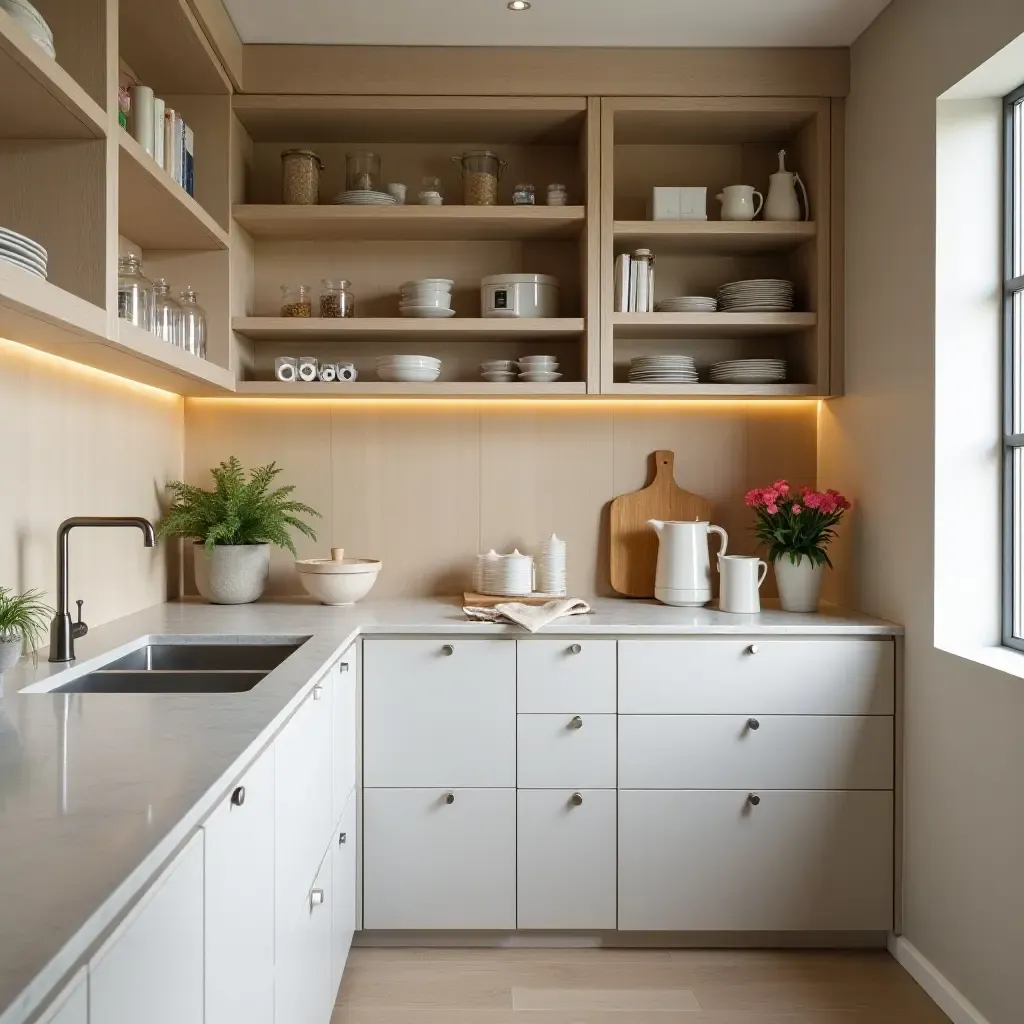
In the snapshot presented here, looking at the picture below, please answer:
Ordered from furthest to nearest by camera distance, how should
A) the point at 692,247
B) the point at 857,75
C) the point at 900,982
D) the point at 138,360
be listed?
1. the point at 692,247
2. the point at 857,75
3. the point at 900,982
4. the point at 138,360

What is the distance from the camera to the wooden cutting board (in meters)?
3.24

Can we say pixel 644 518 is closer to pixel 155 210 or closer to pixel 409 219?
pixel 409 219

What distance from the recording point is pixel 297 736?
1801 mm

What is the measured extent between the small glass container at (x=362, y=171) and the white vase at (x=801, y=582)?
174 centimetres

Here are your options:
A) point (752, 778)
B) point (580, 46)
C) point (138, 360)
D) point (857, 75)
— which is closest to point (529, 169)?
point (580, 46)

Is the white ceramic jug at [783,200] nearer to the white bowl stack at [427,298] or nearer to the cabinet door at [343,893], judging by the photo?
the white bowl stack at [427,298]

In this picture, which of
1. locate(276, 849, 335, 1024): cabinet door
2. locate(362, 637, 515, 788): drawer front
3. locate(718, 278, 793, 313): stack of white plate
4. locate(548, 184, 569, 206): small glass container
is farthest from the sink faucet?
locate(718, 278, 793, 313): stack of white plate

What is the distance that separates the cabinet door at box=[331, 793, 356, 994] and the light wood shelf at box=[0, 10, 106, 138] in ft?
5.37

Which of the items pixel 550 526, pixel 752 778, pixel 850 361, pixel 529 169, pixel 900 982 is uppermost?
pixel 529 169

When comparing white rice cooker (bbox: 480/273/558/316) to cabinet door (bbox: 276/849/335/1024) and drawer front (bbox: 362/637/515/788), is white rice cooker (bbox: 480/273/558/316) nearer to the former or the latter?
drawer front (bbox: 362/637/515/788)

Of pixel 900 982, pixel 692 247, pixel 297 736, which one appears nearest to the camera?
pixel 297 736

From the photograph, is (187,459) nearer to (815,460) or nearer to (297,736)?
(297,736)

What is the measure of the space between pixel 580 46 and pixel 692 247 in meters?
0.72

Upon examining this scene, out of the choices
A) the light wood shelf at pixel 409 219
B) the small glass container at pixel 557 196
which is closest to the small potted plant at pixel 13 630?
the light wood shelf at pixel 409 219
